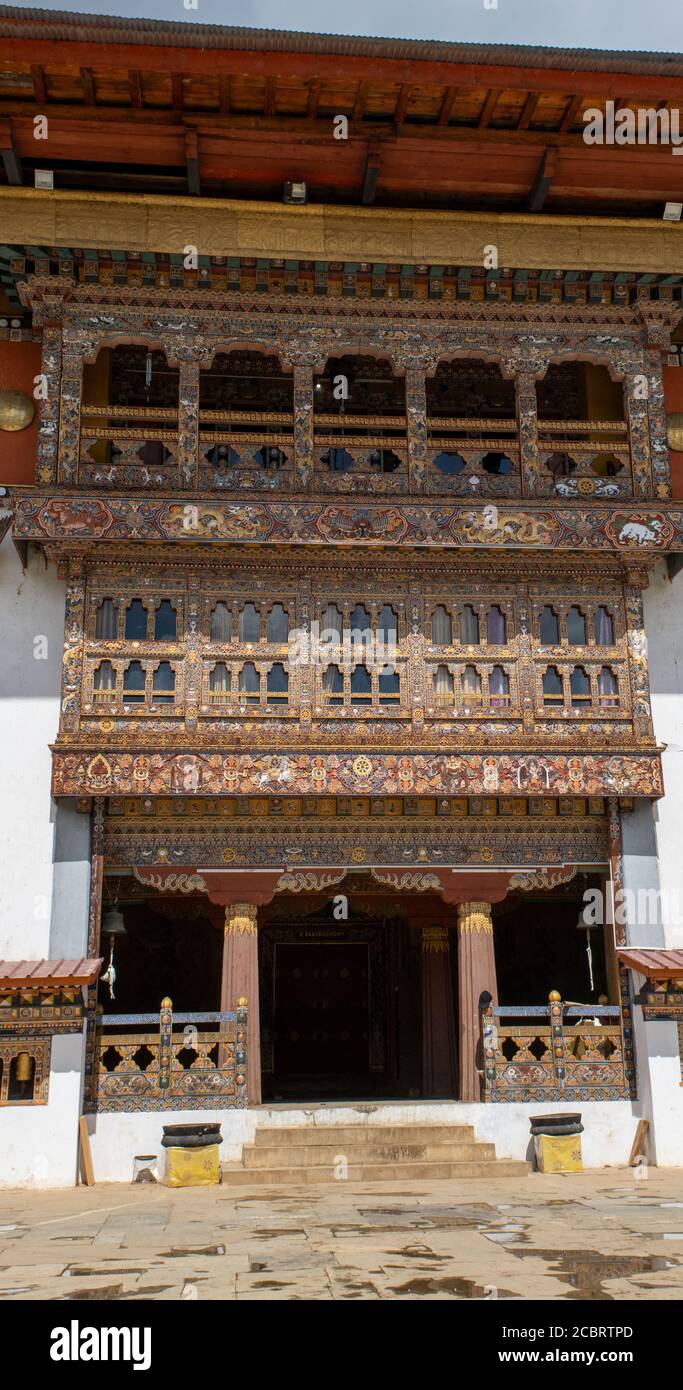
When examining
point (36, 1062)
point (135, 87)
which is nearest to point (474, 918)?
point (36, 1062)

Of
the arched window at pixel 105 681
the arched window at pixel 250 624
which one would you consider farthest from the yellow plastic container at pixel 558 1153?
the arched window at pixel 105 681

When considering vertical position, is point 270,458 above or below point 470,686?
above

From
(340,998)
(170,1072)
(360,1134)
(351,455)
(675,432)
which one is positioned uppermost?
(675,432)

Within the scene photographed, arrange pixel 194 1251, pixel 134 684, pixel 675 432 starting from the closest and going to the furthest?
pixel 194 1251 → pixel 134 684 → pixel 675 432

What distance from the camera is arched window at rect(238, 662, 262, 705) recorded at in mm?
13492

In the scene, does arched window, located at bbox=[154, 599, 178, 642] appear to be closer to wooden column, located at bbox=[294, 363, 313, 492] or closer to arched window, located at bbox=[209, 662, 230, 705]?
arched window, located at bbox=[209, 662, 230, 705]

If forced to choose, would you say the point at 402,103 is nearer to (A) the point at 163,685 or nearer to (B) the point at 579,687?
(B) the point at 579,687

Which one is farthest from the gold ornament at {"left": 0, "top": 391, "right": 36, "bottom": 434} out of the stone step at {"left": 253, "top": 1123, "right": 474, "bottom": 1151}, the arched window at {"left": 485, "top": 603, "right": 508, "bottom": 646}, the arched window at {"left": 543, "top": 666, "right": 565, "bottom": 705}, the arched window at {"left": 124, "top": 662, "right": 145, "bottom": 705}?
the stone step at {"left": 253, "top": 1123, "right": 474, "bottom": 1151}

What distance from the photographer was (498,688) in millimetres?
13836

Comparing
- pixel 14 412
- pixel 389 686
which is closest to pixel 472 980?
pixel 389 686

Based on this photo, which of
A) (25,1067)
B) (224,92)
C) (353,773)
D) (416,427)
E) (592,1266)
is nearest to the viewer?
(592,1266)

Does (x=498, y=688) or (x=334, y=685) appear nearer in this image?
(x=334, y=685)

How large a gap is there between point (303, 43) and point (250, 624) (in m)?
5.90

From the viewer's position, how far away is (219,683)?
533 inches
